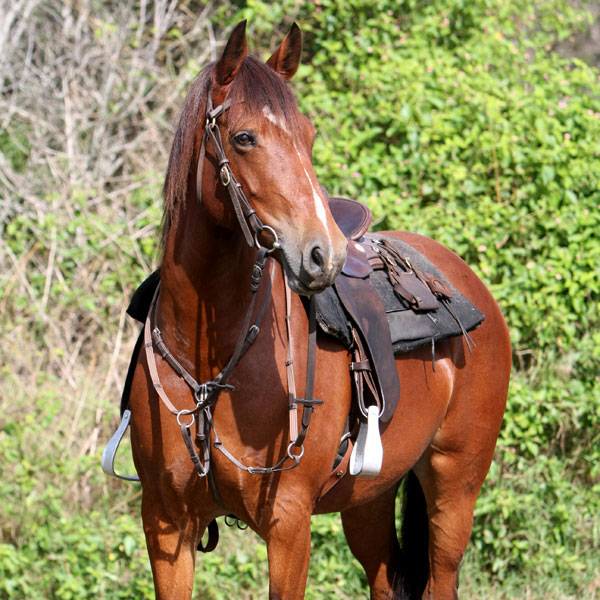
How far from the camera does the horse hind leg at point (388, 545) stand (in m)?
3.58

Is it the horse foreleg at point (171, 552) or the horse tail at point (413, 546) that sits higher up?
the horse foreleg at point (171, 552)

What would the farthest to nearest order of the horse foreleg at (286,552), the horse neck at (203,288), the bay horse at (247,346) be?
the horse foreleg at (286,552) → the horse neck at (203,288) → the bay horse at (247,346)

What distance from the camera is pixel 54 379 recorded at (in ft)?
17.5

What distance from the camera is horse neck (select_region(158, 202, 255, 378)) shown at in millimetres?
2350

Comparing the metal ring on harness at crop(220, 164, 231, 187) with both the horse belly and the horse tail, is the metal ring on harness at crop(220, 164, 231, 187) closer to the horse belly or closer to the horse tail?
the horse belly

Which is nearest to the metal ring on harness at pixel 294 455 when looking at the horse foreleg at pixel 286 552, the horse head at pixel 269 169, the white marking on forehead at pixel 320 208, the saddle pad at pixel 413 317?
the horse foreleg at pixel 286 552

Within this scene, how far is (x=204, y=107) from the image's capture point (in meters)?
2.24

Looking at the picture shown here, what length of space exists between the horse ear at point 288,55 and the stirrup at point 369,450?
1.17 m

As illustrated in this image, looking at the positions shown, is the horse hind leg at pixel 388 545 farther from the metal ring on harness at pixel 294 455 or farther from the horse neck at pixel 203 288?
the horse neck at pixel 203 288

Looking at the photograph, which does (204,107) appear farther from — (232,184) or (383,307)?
(383,307)

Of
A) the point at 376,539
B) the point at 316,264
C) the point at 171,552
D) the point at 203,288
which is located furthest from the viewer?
the point at 376,539

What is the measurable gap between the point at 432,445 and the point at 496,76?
3.73 meters

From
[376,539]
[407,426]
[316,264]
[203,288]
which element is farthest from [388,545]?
[316,264]

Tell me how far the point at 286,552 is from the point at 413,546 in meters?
1.34
